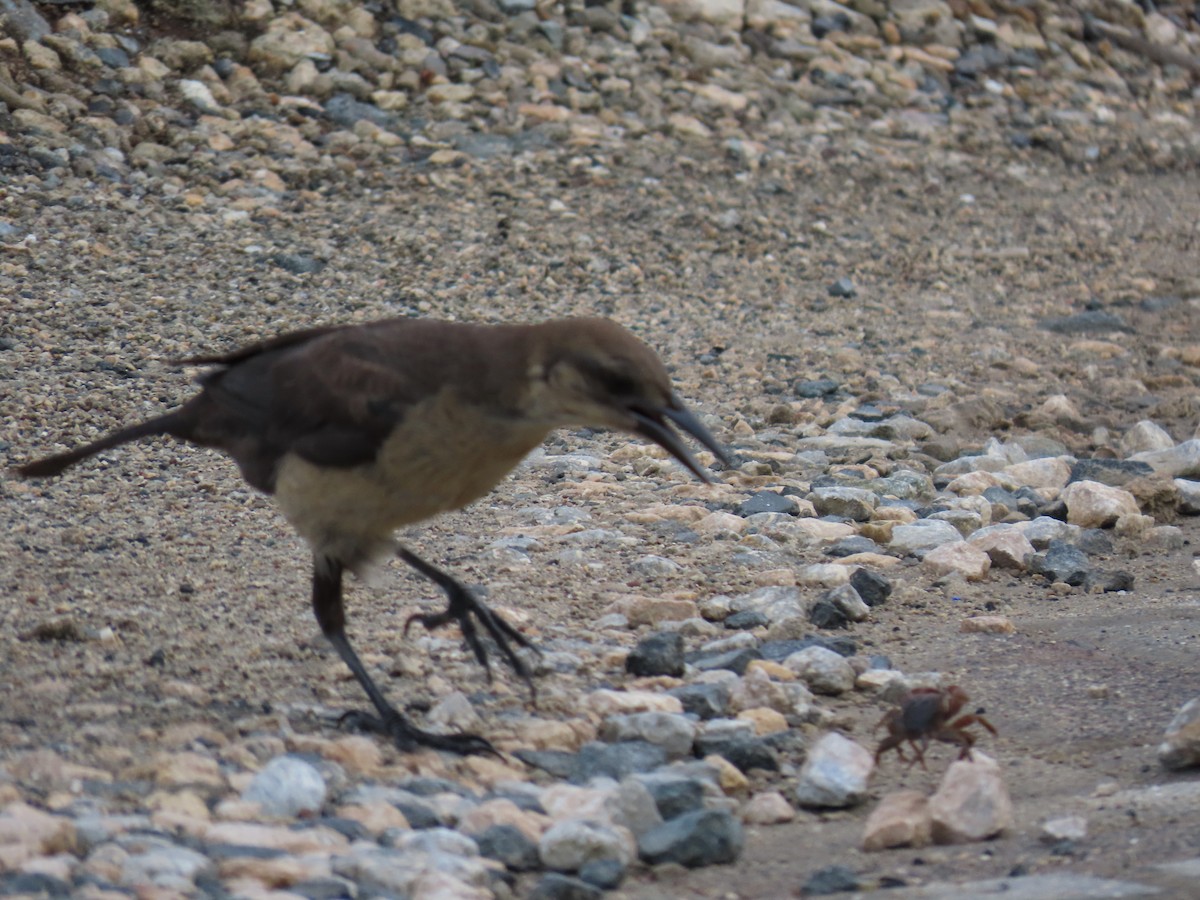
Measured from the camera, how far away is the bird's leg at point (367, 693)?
374 centimetres

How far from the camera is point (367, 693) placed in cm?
396

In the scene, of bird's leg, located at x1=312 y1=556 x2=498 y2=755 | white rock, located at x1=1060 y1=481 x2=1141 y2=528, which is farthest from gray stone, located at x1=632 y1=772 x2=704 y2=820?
white rock, located at x1=1060 y1=481 x2=1141 y2=528

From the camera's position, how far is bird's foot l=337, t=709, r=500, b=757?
372 cm

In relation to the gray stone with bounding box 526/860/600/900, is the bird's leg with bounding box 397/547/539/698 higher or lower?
lower

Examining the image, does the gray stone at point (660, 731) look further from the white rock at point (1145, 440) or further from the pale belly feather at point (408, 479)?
the white rock at point (1145, 440)

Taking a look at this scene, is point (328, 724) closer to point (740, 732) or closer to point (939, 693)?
point (740, 732)

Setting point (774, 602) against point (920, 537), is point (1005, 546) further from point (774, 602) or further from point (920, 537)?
point (774, 602)

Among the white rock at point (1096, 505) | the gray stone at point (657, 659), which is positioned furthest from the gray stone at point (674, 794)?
the white rock at point (1096, 505)

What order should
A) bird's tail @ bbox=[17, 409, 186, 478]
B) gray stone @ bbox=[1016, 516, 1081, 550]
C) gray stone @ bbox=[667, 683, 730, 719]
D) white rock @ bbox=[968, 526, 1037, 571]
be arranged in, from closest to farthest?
gray stone @ bbox=[667, 683, 730, 719] → bird's tail @ bbox=[17, 409, 186, 478] → white rock @ bbox=[968, 526, 1037, 571] → gray stone @ bbox=[1016, 516, 1081, 550]

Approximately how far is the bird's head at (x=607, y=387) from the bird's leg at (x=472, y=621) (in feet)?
1.91

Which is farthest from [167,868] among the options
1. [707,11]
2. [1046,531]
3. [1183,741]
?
[707,11]

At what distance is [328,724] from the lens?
3.90 m

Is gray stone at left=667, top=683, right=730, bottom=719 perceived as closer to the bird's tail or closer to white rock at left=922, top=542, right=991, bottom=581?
white rock at left=922, top=542, right=991, bottom=581

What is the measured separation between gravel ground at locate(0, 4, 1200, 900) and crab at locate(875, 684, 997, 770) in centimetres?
9
